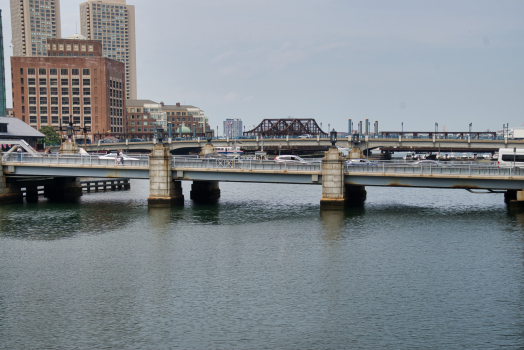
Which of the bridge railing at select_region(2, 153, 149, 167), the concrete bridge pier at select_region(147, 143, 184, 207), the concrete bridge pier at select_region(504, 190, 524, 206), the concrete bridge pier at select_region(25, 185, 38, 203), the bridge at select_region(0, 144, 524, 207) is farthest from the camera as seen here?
the concrete bridge pier at select_region(25, 185, 38, 203)

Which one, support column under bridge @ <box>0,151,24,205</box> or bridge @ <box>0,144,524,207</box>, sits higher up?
bridge @ <box>0,144,524,207</box>

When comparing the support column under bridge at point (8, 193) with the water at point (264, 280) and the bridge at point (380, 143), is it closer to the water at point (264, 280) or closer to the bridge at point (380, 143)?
the water at point (264, 280)

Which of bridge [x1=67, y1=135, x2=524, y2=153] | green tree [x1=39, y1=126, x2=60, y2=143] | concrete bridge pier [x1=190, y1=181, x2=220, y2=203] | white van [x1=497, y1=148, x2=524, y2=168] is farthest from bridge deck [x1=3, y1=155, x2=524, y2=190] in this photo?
green tree [x1=39, y1=126, x2=60, y2=143]

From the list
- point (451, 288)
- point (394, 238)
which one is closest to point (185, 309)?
point (451, 288)

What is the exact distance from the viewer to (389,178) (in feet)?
196

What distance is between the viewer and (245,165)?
64125 millimetres

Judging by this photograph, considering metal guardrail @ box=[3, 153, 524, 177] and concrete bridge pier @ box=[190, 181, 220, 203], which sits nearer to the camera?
metal guardrail @ box=[3, 153, 524, 177]

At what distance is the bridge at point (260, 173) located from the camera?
190ft

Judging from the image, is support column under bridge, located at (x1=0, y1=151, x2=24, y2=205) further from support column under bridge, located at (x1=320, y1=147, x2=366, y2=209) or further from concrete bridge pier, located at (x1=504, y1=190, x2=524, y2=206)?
concrete bridge pier, located at (x1=504, y1=190, x2=524, y2=206)

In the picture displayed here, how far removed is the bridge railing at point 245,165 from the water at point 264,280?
5351 mm

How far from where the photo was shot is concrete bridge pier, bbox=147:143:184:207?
64062mm

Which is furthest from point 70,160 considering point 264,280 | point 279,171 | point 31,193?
point 264,280

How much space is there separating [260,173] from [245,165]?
212cm

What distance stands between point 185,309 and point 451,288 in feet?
50.4
